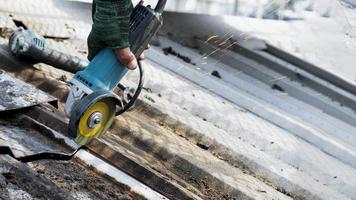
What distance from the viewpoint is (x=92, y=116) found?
309cm

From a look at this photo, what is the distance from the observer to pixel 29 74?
12.4ft

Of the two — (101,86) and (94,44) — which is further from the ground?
(94,44)

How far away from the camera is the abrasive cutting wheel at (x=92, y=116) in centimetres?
298

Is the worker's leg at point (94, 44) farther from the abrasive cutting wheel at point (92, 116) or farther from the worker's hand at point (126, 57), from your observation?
the abrasive cutting wheel at point (92, 116)

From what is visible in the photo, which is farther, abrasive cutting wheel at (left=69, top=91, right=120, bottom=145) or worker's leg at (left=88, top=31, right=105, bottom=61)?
worker's leg at (left=88, top=31, right=105, bottom=61)

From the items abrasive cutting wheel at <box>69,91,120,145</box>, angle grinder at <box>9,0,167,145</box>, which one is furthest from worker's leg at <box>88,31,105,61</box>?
abrasive cutting wheel at <box>69,91,120,145</box>

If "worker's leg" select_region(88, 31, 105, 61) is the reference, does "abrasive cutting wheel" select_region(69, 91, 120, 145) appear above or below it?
below

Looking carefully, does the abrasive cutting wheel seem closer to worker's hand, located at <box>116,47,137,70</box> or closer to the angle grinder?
the angle grinder

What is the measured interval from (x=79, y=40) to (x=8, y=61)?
1.07 m

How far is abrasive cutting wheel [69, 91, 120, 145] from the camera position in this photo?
2.98 m

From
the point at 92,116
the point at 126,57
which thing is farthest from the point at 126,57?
the point at 92,116

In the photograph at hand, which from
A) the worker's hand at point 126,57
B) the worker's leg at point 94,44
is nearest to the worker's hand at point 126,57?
the worker's hand at point 126,57

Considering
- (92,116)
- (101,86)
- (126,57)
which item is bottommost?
(92,116)

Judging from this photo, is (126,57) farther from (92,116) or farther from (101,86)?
(92,116)
